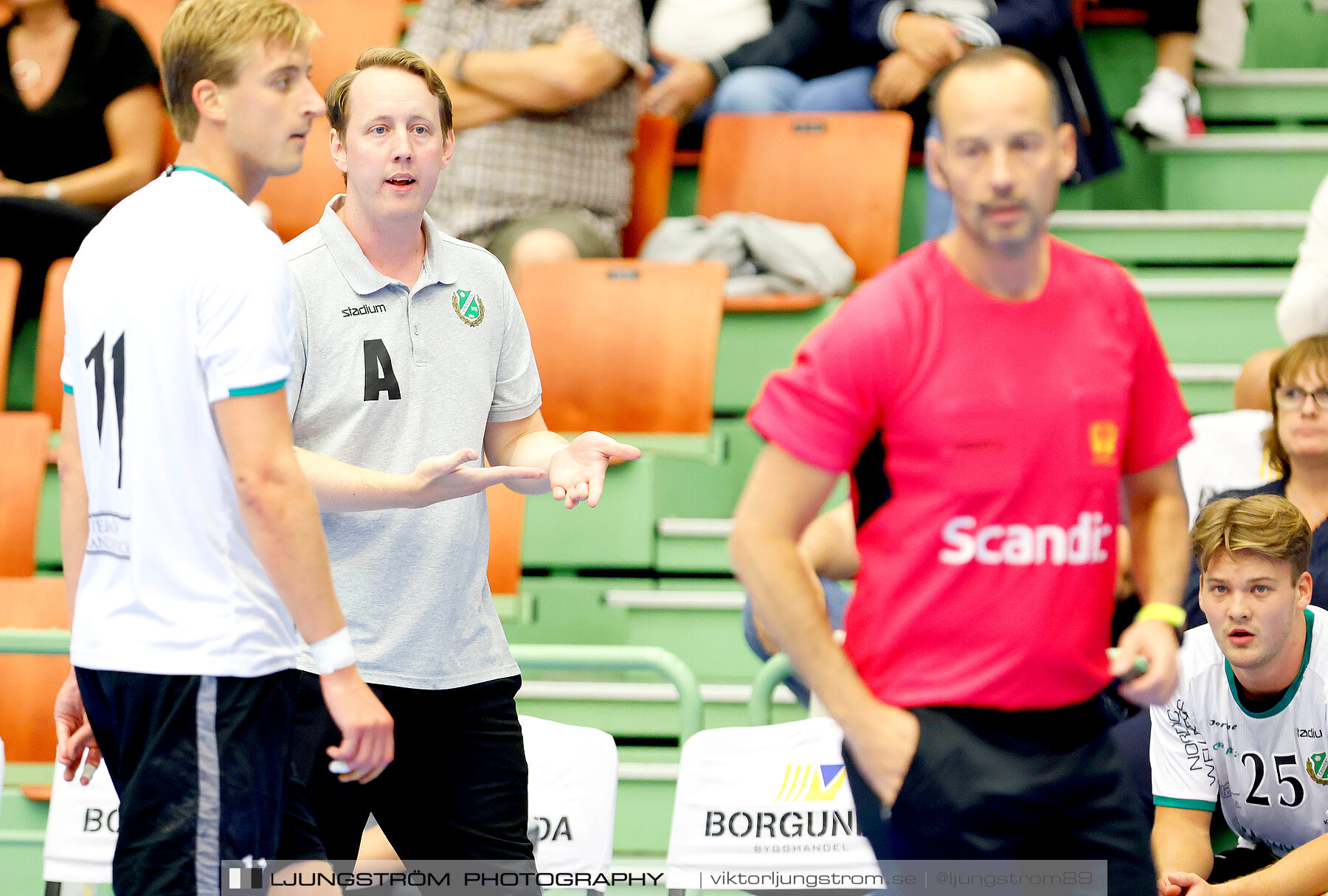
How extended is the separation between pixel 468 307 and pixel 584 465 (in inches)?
13.4

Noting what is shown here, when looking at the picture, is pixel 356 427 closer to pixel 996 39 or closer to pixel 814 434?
pixel 814 434

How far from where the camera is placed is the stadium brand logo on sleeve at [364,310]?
6.93 ft

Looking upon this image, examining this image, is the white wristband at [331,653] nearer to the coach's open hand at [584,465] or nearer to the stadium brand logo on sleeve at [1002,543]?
the coach's open hand at [584,465]

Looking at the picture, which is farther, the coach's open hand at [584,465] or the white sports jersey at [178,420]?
the coach's open hand at [584,465]

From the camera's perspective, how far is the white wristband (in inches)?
68.6

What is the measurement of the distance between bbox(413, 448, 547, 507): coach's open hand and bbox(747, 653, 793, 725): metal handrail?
1019 millimetres

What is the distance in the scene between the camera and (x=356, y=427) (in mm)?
2084

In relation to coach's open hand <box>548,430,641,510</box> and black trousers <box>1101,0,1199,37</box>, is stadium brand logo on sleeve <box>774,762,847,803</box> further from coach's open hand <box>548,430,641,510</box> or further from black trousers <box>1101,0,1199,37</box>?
black trousers <box>1101,0,1199,37</box>

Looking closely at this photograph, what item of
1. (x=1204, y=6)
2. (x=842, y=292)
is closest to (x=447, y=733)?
(x=842, y=292)

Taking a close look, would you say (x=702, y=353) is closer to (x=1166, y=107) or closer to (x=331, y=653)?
(x=1166, y=107)

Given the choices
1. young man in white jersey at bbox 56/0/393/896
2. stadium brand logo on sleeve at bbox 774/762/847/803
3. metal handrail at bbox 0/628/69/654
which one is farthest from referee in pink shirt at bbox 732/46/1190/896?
metal handrail at bbox 0/628/69/654

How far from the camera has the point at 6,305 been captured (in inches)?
161

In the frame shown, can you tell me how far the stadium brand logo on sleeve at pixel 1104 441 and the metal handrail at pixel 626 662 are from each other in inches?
53.7

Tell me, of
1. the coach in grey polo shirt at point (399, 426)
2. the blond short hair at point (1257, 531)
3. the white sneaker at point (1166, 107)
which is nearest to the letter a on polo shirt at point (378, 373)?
the coach in grey polo shirt at point (399, 426)
